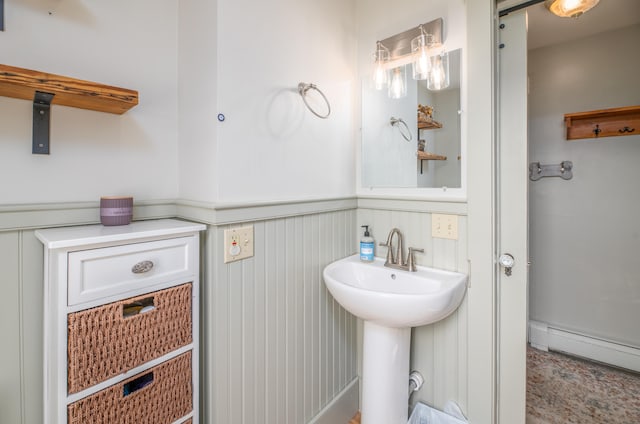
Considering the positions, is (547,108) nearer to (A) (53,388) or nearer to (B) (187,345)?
(B) (187,345)

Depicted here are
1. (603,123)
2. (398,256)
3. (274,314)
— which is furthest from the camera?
(603,123)

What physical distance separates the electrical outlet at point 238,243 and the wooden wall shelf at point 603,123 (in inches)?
87.7

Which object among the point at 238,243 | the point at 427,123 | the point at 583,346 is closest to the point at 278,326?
the point at 238,243

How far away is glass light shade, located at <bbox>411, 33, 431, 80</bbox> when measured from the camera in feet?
4.72

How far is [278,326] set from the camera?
1309mm

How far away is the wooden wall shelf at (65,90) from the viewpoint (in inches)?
30.0

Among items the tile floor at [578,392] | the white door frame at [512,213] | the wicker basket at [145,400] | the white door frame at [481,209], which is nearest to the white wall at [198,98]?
the wicker basket at [145,400]

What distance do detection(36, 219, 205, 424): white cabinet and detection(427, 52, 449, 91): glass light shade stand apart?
1260 millimetres

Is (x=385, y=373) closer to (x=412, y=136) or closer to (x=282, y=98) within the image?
(x=412, y=136)

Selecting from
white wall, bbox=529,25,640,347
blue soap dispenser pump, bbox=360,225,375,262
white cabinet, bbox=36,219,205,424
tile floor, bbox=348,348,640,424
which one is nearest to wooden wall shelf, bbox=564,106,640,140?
white wall, bbox=529,25,640,347

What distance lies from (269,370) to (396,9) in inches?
75.2

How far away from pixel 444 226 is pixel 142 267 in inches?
50.2

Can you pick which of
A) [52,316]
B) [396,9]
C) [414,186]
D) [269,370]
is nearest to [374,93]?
[396,9]

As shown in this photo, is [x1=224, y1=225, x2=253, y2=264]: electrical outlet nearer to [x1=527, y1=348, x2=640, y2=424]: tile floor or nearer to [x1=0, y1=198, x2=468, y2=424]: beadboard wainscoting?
[x1=0, y1=198, x2=468, y2=424]: beadboard wainscoting
